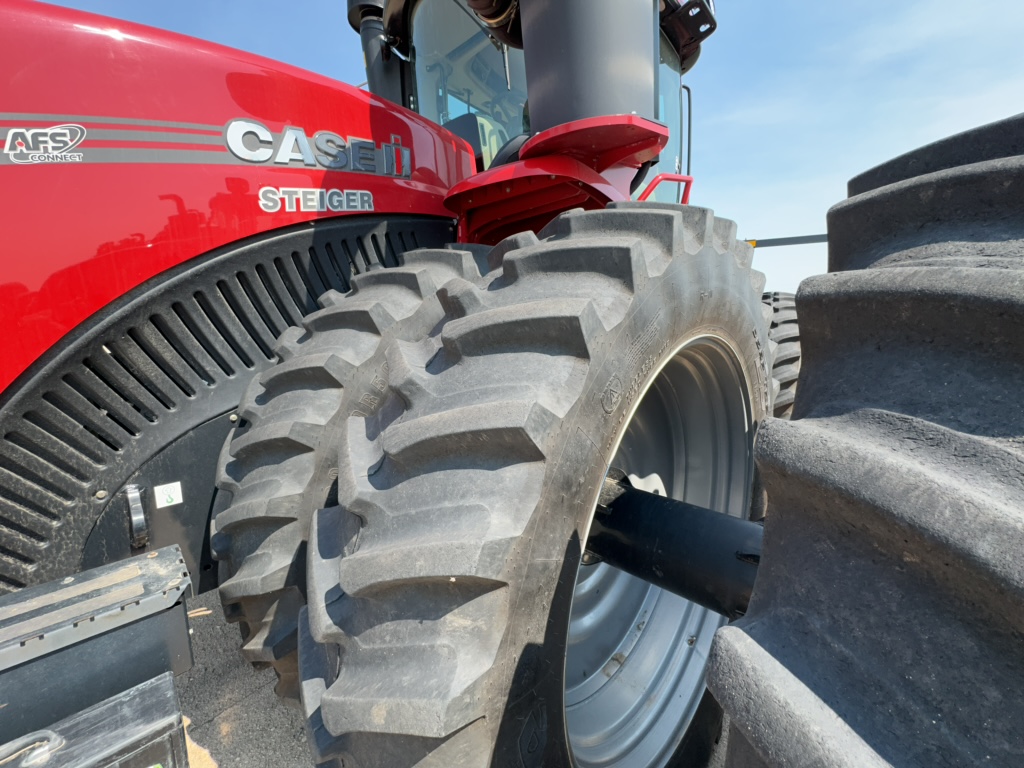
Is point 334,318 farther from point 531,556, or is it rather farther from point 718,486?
point 718,486

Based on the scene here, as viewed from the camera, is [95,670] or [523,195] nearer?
[95,670]

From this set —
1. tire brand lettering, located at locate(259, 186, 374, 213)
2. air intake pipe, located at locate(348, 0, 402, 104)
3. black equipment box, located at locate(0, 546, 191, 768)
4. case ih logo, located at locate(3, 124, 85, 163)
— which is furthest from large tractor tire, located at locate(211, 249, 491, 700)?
air intake pipe, located at locate(348, 0, 402, 104)

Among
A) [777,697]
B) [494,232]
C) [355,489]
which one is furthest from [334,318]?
[777,697]

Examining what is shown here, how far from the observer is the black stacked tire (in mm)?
2045

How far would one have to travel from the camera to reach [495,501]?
0.78 meters

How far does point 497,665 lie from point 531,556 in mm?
140

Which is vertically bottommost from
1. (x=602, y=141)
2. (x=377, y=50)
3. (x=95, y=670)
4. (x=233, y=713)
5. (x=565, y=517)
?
(x=233, y=713)

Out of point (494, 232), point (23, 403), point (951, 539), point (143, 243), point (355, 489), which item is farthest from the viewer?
point (494, 232)

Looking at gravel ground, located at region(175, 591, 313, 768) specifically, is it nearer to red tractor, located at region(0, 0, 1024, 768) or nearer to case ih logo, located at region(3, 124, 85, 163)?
red tractor, located at region(0, 0, 1024, 768)

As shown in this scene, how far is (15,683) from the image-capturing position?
0.77 metres

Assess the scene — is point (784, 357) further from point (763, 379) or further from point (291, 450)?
point (291, 450)

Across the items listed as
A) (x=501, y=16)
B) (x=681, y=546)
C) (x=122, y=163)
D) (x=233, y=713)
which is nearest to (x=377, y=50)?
(x=501, y=16)

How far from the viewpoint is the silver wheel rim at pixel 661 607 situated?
1.34 m

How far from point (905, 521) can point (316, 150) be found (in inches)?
57.0
